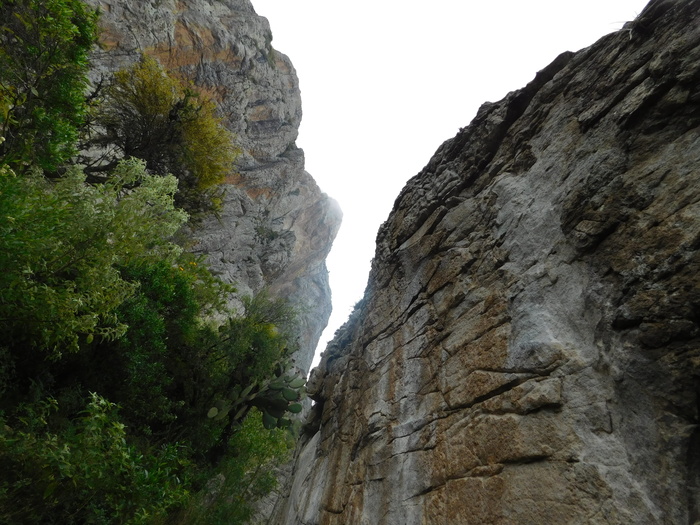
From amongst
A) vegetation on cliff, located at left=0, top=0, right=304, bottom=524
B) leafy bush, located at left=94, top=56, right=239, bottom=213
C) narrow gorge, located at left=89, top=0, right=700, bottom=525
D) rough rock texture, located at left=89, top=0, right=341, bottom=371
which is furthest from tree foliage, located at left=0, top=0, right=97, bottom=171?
rough rock texture, located at left=89, top=0, right=341, bottom=371

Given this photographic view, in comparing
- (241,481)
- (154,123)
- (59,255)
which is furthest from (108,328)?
(154,123)

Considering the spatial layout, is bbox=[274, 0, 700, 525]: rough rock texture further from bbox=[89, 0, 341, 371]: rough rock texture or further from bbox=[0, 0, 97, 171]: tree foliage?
bbox=[89, 0, 341, 371]: rough rock texture

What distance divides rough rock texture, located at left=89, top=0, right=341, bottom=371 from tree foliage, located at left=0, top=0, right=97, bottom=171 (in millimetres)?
8322

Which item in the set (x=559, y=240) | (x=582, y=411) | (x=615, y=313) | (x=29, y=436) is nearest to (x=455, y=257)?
(x=559, y=240)

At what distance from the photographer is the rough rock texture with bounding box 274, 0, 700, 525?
333cm

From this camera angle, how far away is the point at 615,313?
3830 millimetres

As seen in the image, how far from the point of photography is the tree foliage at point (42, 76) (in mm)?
6199

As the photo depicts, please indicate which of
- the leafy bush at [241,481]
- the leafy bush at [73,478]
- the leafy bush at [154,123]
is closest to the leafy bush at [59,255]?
the leafy bush at [73,478]

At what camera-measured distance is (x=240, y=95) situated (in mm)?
22469

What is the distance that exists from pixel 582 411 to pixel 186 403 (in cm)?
920

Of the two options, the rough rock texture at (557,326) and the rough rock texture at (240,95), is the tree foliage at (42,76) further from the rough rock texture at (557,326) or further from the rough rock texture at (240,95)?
the rough rock texture at (240,95)

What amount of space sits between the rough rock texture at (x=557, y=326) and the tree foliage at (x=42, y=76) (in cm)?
720

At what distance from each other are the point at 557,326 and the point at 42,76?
9588mm

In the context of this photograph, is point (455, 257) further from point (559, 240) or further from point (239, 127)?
point (239, 127)
